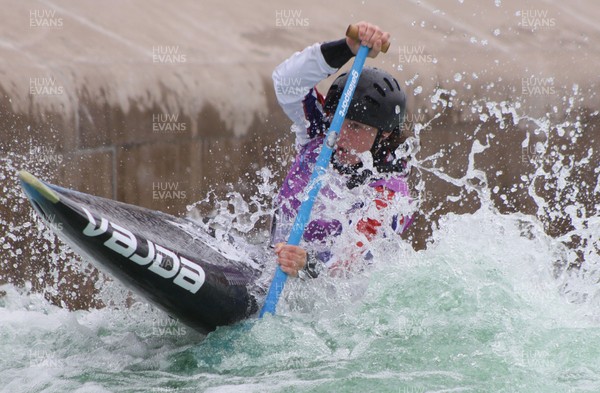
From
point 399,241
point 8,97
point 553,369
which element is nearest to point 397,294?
point 399,241

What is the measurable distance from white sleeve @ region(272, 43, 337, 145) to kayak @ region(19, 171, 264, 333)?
669 mm

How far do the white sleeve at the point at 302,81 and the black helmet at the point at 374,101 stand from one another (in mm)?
97

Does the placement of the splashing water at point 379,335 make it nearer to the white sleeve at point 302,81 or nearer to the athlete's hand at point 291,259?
the athlete's hand at point 291,259

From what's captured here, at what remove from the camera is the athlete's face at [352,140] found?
12.2 ft

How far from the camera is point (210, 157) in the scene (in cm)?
557

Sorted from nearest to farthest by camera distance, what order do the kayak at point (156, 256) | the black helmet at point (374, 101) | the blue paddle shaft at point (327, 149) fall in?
the kayak at point (156, 256), the blue paddle shaft at point (327, 149), the black helmet at point (374, 101)

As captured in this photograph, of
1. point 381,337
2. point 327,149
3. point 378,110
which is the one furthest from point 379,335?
point 378,110

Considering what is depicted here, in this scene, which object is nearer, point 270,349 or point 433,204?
point 270,349

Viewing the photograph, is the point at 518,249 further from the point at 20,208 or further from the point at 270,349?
the point at 20,208

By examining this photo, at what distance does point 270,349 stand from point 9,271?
8.39ft

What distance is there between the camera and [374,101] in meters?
3.68

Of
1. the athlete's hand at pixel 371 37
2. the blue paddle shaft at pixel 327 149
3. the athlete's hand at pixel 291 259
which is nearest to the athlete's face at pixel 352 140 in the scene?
the blue paddle shaft at pixel 327 149

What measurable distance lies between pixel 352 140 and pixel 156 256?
1062 mm

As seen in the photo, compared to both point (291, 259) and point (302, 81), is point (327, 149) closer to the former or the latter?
point (302, 81)
